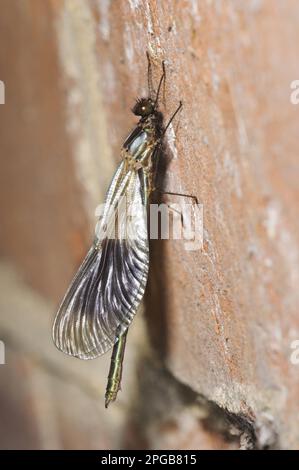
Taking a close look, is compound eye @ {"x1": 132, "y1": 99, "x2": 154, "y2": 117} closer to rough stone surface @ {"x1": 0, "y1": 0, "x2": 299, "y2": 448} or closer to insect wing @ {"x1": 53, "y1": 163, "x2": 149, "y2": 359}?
rough stone surface @ {"x1": 0, "y1": 0, "x2": 299, "y2": 448}

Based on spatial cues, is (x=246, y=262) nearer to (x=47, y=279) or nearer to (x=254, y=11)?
(x=254, y=11)

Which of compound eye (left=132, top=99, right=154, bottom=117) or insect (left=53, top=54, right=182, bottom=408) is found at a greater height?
compound eye (left=132, top=99, right=154, bottom=117)

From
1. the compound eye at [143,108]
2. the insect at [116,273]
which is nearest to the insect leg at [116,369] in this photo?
the insect at [116,273]

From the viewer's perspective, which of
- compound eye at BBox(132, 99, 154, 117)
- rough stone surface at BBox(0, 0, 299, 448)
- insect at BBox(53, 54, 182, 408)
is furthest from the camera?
insect at BBox(53, 54, 182, 408)

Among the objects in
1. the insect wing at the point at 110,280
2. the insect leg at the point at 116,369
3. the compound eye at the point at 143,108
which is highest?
the compound eye at the point at 143,108

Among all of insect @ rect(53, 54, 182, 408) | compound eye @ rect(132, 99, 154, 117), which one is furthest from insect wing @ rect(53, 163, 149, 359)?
compound eye @ rect(132, 99, 154, 117)

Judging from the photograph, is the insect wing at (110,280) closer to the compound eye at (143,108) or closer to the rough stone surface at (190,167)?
the rough stone surface at (190,167)

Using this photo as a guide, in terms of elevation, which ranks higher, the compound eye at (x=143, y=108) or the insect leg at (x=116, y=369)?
the compound eye at (x=143, y=108)

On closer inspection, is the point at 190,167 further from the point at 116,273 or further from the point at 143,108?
the point at 116,273
